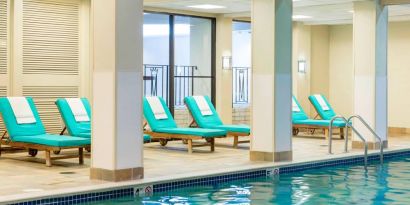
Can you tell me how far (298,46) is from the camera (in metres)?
18.3

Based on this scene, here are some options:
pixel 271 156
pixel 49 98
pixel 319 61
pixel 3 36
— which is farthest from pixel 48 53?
pixel 319 61

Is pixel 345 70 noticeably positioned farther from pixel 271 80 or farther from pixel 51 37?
pixel 51 37

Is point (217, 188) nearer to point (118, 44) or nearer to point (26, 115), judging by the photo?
point (118, 44)

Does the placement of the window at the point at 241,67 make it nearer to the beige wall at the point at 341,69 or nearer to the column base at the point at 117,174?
the beige wall at the point at 341,69

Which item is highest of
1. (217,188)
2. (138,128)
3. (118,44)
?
(118,44)

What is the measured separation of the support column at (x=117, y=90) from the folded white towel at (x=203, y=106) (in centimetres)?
517

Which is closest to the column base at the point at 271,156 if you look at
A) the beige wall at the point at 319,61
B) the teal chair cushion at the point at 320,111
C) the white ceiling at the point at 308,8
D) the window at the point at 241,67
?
the white ceiling at the point at 308,8

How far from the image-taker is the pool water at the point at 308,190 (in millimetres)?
7719

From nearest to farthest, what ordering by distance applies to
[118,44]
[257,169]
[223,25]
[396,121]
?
[118,44] < [257,169] < [223,25] < [396,121]

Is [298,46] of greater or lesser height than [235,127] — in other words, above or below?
above

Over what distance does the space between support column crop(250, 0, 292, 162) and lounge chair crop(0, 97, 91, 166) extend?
9.27 ft

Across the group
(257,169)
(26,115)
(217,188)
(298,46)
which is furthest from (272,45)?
(298,46)

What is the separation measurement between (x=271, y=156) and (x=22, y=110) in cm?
432

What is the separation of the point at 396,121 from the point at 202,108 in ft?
23.1
